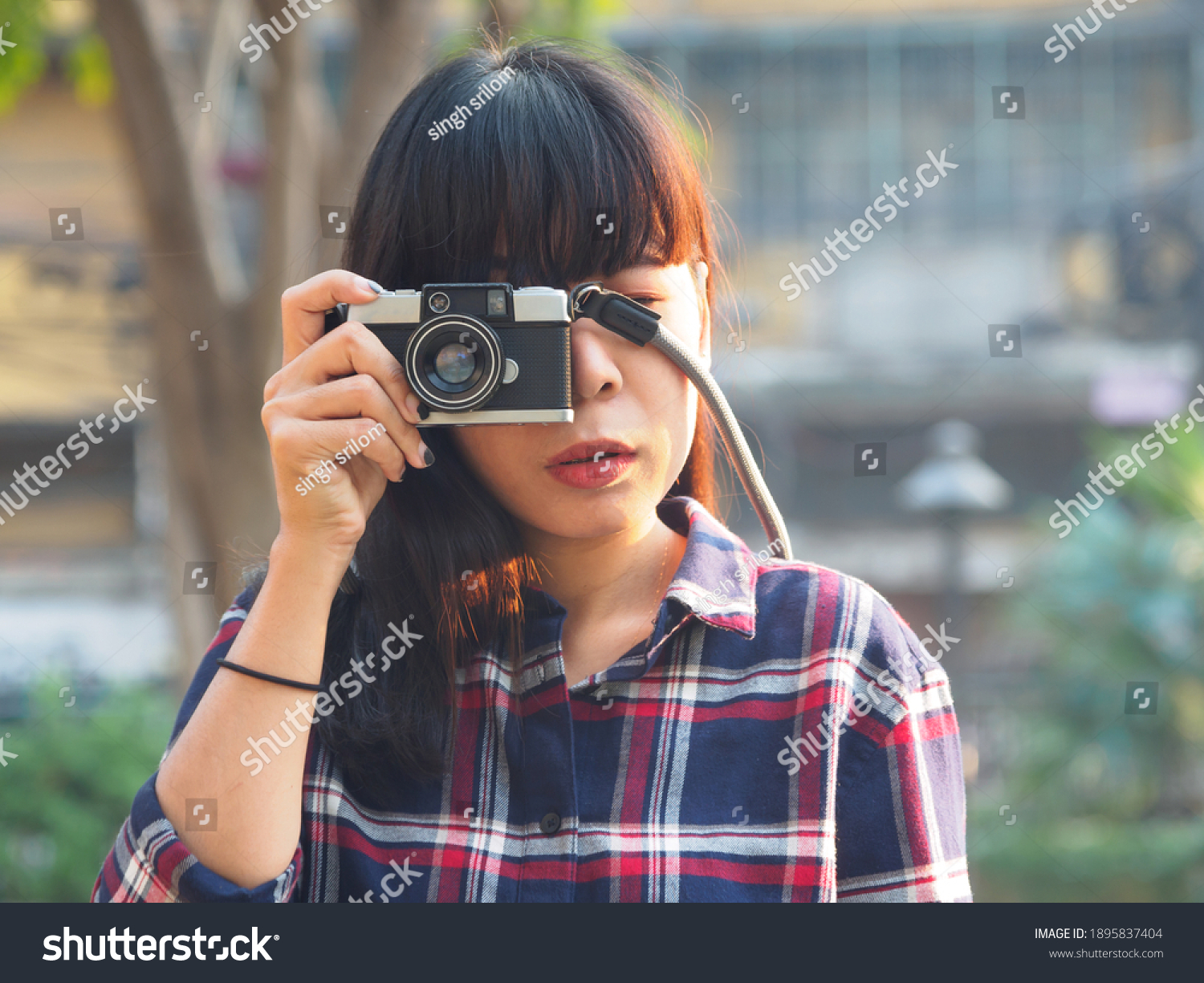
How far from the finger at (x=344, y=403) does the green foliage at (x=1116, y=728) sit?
4.35 metres

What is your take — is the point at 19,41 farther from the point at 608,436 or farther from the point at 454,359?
the point at 608,436

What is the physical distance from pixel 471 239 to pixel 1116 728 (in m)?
4.43

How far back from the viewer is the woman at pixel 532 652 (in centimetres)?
90

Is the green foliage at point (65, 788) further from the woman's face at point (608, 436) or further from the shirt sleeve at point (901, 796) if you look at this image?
the shirt sleeve at point (901, 796)

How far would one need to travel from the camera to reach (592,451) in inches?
37.2

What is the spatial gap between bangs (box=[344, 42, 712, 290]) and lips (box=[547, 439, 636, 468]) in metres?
0.15

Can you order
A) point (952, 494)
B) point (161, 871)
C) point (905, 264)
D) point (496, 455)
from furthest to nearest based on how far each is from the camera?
point (905, 264)
point (952, 494)
point (496, 455)
point (161, 871)

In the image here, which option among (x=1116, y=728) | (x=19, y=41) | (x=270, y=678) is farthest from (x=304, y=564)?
(x=1116, y=728)

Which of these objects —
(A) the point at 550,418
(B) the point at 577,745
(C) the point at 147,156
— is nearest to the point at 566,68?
(A) the point at 550,418

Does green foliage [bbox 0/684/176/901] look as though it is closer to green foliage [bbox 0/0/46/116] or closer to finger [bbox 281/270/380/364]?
green foliage [bbox 0/0/46/116]

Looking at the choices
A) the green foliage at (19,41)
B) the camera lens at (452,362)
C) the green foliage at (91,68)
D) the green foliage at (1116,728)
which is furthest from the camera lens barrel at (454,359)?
the green foliage at (1116,728)

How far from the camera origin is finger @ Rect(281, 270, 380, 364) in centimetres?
96

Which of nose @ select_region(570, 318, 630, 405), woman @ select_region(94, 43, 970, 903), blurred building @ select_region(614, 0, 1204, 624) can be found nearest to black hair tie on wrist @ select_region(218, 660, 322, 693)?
woman @ select_region(94, 43, 970, 903)

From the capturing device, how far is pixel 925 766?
929mm
